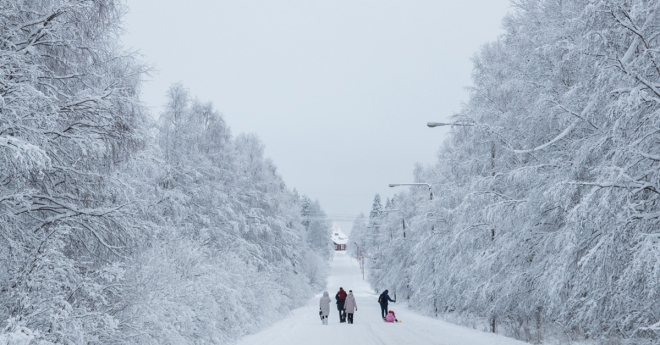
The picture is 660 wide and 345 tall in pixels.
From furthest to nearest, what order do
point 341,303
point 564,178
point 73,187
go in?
1. point 341,303
2. point 564,178
3. point 73,187

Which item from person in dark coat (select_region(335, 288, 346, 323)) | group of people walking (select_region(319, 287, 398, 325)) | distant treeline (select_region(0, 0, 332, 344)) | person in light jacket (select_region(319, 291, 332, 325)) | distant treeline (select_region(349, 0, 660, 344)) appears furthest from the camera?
person in dark coat (select_region(335, 288, 346, 323))

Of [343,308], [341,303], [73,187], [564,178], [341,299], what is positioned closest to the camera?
[73,187]

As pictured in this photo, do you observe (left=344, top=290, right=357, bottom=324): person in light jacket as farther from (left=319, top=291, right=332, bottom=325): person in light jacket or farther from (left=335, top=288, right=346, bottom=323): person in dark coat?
(left=335, top=288, right=346, bottom=323): person in dark coat

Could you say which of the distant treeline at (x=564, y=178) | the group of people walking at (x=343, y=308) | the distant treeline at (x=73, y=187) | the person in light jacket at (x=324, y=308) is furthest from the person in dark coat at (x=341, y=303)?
the distant treeline at (x=73, y=187)

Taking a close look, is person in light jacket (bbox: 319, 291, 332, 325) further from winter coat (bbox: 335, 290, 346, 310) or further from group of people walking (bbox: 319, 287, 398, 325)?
winter coat (bbox: 335, 290, 346, 310)

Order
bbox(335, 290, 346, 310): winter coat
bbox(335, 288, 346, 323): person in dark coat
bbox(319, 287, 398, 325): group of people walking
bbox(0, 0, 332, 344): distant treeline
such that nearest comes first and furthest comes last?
1. bbox(0, 0, 332, 344): distant treeline
2. bbox(319, 287, 398, 325): group of people walking
3. bbox(335, 288, 346, 323): person in dark coat
4. bbox(335, 290, 346, 310): winter coat

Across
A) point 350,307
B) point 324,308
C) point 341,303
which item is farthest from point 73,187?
point 341,303

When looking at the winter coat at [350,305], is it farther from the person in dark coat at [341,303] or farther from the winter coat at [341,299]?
the winter coat at [341,299]

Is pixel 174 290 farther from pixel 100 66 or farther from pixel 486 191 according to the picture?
pixel 486 191

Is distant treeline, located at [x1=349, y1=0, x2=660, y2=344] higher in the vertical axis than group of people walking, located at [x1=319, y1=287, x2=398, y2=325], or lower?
higher

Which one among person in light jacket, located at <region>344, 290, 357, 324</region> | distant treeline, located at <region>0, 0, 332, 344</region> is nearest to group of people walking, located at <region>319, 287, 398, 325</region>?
person in light jacket, located at <region>344, 290, 357, 324</region>

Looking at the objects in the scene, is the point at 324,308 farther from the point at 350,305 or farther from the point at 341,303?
the point at 341,303

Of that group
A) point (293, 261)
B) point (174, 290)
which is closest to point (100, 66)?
point (174, 290)

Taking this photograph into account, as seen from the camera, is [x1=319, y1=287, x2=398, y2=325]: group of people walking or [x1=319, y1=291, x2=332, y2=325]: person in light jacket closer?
[x1=319, y1=291, x2=332, y2=325]: person in light jacket
